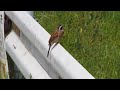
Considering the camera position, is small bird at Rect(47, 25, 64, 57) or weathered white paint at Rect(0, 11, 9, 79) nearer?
small bird at Rect(47, 25, 64, 57)

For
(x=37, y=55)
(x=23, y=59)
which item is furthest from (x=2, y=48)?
(x=37, y=55)

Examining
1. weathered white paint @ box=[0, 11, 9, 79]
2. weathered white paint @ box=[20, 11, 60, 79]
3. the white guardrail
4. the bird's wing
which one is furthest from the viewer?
weathered white paint @ box=[0, 11, 9, 79]

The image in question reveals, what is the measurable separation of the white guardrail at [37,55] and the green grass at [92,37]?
0.61 metres

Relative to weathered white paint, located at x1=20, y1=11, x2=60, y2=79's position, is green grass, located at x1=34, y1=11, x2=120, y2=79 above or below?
below

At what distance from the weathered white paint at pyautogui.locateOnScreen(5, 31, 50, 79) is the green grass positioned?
580 millimetres

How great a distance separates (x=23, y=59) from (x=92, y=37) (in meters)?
1.19

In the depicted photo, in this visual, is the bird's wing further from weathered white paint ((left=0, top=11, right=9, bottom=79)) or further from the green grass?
weathered white paint ((left=0, top=11, right=9, bottom=79))

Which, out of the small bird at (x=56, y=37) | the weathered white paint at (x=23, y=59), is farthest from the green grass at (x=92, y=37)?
the weathered white paint at (x=23, y=59)

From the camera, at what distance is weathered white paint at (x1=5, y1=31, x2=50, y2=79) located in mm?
4662

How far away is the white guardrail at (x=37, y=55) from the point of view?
13.4 feet

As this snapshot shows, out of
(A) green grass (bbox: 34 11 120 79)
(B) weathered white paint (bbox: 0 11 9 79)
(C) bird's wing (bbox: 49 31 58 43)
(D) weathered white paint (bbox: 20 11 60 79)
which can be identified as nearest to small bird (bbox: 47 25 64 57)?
(C) bird's wing (bbox: 49 31 58 43)

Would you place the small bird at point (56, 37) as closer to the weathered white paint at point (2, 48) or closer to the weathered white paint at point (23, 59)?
the weathered white paint at point (23, 59)

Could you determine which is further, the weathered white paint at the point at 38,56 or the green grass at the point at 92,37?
the green grass at the point at 92,37
